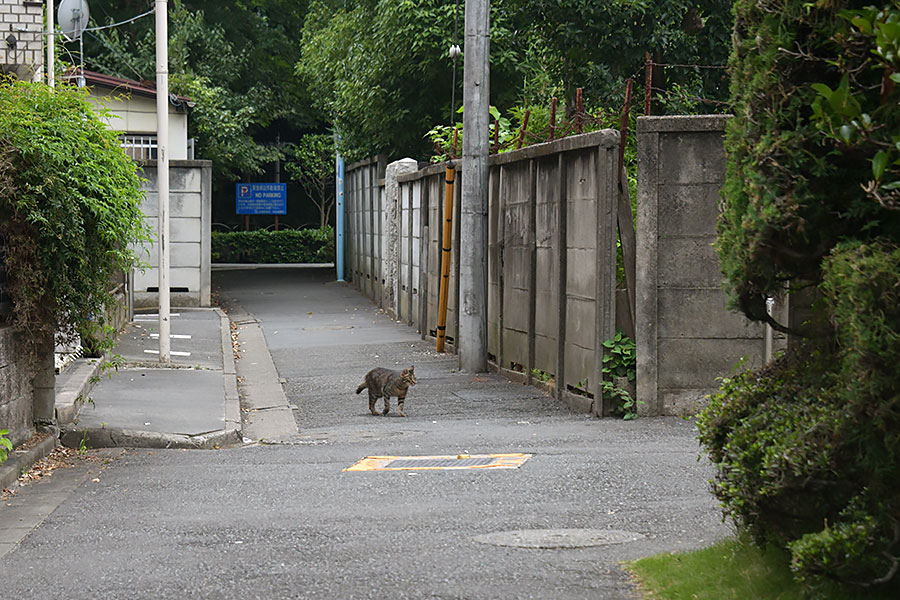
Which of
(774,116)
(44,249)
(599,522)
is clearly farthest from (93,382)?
(774,116)

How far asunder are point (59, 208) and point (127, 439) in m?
2.26

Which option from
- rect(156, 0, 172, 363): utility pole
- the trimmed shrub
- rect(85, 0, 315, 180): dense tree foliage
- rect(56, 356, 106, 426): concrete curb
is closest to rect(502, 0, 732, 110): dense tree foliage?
rect(156, 0, 172, 363): utility pole

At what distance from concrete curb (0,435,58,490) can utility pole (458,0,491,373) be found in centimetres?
659

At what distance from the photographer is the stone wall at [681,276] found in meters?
11.3

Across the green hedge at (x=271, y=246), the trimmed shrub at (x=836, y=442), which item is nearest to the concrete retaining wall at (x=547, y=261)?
the trimmed shrub at (x=836, y=442)

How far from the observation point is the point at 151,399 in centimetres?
1262

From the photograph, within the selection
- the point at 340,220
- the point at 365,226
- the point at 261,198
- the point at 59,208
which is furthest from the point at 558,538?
the point at 261,198

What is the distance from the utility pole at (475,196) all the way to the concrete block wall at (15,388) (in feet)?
22.3

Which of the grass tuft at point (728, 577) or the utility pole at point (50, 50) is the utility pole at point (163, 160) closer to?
the utility pole at point (50, 50)

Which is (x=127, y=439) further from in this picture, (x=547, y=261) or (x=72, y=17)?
(x=72, y=17)

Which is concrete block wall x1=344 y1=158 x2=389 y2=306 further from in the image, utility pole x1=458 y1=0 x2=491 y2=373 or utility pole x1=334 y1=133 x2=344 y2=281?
utility pole x1=458 y1=0 x2=491 y2=373

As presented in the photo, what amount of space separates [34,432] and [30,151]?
92.4 inches

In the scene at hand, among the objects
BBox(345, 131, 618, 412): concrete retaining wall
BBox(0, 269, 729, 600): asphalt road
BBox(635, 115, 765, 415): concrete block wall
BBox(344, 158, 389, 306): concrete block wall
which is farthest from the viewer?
BBox(344, 158, 389, 306): concrete block wall

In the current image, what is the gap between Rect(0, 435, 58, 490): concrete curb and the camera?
28.2 feet
